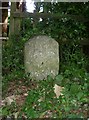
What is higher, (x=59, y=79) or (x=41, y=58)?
(x=41, y=58)

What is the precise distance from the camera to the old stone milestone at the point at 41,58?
4293mm

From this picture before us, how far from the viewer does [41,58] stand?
429 centimetres

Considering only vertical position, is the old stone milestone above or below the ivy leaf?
above

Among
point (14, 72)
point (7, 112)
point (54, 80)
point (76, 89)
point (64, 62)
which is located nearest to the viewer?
point (7, 112)

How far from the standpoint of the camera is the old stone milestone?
14.1 feet

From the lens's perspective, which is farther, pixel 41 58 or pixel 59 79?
pixel 41 58

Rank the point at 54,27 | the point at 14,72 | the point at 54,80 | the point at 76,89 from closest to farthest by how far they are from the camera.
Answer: the point at 76,89 → the point at 54,80 → the point at 14,72 → the point at 54,27

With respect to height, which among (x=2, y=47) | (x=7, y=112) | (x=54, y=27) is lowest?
(x=7, y=112)

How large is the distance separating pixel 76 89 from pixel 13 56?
6.13ft

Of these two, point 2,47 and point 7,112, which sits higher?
point 2,47

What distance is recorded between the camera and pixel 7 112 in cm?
322

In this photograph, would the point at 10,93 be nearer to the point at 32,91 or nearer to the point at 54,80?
the point at 32,91

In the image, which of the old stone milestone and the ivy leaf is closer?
the ivy leaf

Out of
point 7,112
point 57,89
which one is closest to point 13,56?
point 57,89
